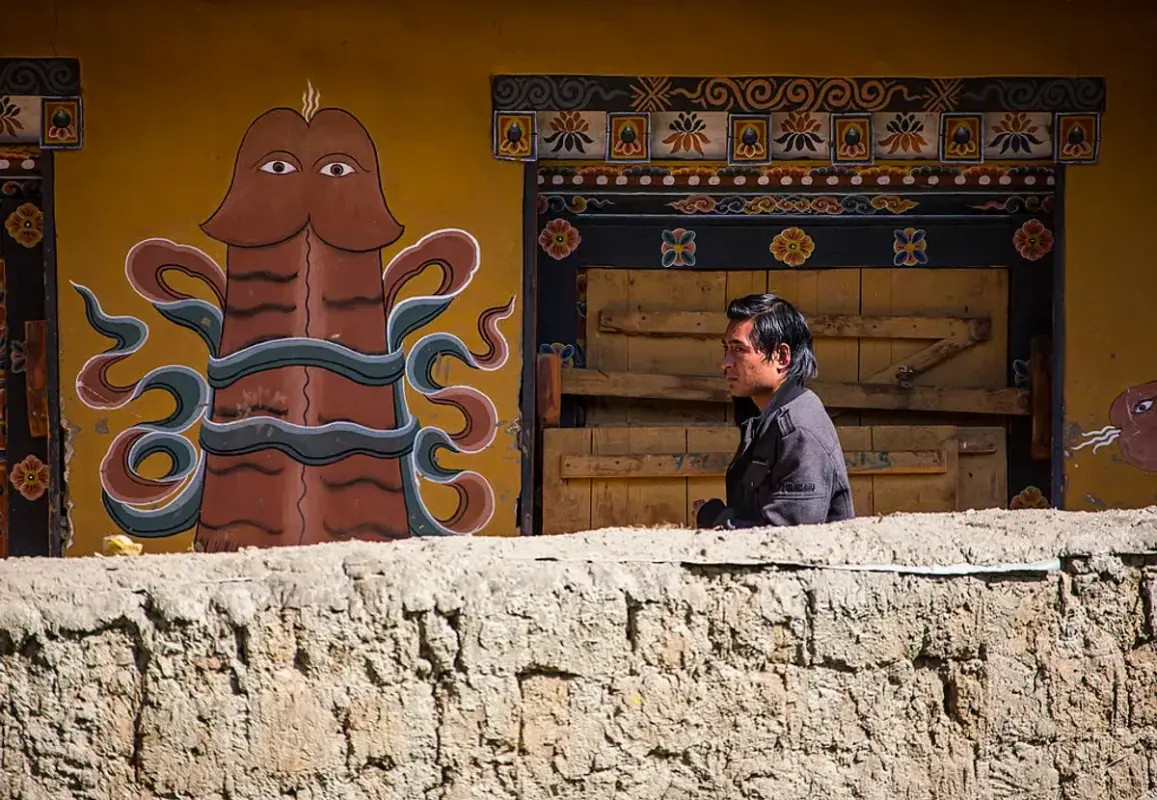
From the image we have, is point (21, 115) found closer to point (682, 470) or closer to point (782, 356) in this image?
point (682, 470)

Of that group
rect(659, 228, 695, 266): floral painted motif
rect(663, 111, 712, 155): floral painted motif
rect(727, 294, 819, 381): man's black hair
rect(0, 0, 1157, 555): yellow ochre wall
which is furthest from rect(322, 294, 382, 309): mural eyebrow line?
rect(727, 294, 819, 381): man's black hair

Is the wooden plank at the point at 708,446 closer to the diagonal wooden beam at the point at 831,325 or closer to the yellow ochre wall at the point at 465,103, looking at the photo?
the diagonal wooden beam at the point at 831,325

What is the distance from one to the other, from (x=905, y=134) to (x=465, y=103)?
1644 mm

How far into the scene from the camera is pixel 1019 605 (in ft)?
7.35

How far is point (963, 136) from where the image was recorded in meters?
4.84

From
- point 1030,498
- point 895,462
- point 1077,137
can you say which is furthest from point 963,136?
point 1030,498

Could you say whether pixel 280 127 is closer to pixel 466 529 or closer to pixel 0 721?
pixel 466 529

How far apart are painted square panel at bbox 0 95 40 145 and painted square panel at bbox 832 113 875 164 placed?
2908 mm

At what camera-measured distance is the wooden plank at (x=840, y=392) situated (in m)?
4.93

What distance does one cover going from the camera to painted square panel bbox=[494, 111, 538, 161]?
4.70m

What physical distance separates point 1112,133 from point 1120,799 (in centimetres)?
→ 317

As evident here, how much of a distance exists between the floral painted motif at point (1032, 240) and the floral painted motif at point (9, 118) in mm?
3728

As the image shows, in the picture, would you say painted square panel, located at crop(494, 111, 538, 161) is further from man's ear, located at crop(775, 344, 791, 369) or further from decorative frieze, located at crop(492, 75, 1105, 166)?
man's ear, located at crop(775, 344, 791, 369)

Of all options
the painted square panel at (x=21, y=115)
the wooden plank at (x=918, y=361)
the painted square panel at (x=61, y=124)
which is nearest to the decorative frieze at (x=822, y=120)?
the wooden plank at (x=918, y=361)
